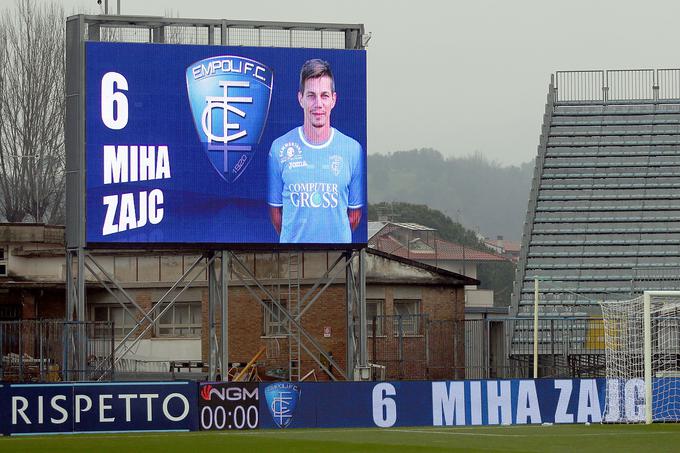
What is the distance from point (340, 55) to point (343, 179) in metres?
3.08

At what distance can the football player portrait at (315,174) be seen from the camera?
33.8 metres

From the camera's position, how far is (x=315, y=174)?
33.9 meters

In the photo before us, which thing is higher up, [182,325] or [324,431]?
[182,325]

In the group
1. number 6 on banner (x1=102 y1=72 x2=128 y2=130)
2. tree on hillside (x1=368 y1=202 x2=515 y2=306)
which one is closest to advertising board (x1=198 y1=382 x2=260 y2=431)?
number 6 on banner (x1=102 y1=72 x2=128 y2=130)

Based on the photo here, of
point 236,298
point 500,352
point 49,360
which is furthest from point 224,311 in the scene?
point 236,298

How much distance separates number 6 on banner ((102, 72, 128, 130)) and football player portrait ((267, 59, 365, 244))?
3.64 m

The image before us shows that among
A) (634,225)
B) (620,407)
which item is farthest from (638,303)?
(634,225)

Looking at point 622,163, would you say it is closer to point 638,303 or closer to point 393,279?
point 393,279

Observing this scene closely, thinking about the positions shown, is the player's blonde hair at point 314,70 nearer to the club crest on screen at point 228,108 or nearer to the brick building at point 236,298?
the club crest on screen at point 228,108

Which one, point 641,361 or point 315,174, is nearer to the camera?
point 641,361

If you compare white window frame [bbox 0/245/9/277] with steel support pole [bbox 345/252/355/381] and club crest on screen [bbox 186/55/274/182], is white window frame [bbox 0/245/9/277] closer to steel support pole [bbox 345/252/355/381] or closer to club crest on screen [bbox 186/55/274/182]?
steel support pole [bbox 345/252/355/381]

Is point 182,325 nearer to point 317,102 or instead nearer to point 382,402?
point 317,102

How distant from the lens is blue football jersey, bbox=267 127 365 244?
33719 millimetres

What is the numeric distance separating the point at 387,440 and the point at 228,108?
1161cm
